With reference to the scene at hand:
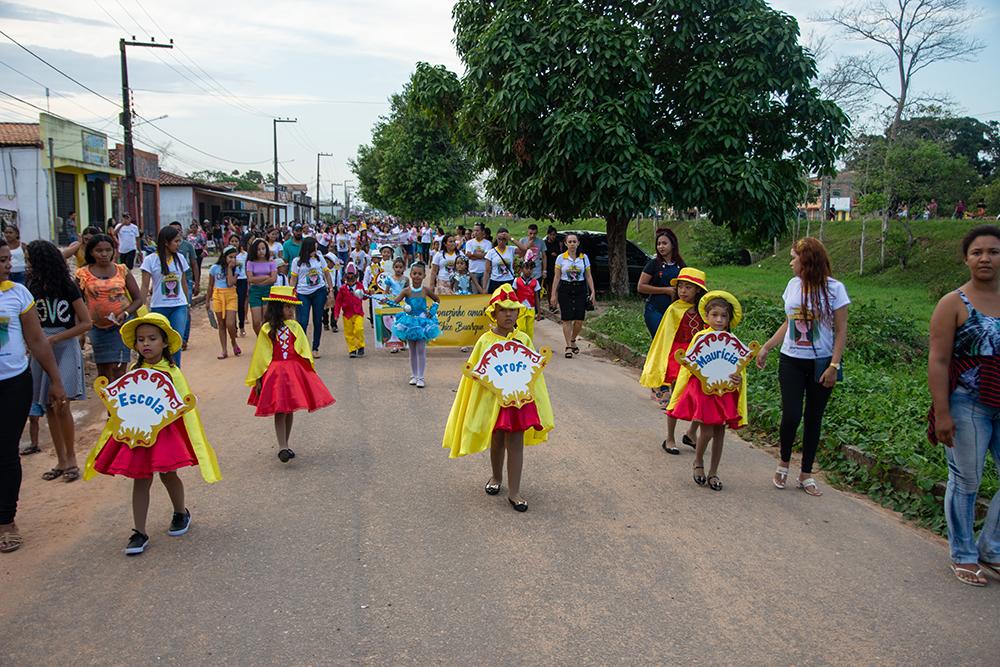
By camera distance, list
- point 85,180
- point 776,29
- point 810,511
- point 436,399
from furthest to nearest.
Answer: point 85,180
point 776,29
point 436,399
point 810,511

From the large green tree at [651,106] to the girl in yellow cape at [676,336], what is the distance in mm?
8502

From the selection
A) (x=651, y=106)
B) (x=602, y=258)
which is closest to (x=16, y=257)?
(x=651, y=106)

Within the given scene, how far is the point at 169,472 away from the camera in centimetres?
502

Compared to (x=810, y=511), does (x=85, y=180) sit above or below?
above

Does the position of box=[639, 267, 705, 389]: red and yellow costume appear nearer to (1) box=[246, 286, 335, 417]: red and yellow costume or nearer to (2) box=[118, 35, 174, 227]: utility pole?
(1) box=[246, 286, 335, 417]: red and yellow costume

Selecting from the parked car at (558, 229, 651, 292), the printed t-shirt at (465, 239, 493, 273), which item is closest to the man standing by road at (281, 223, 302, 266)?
the printed t-shirt at (465, 239, 493, 273)

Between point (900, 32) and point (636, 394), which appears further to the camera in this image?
point (900, 32)

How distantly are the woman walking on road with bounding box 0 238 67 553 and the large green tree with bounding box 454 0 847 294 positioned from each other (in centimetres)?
1169

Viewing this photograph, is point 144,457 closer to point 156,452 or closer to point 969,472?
point 156,452

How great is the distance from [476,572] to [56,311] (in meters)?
3.98

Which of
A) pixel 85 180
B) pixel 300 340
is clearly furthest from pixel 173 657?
pixel 85 180

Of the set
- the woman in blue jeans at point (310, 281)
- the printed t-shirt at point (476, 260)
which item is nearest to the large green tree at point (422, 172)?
the printed t-shirt at point (476, 260)

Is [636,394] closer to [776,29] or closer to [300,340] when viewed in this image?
[300,340]

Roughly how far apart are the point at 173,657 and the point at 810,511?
4307mm
